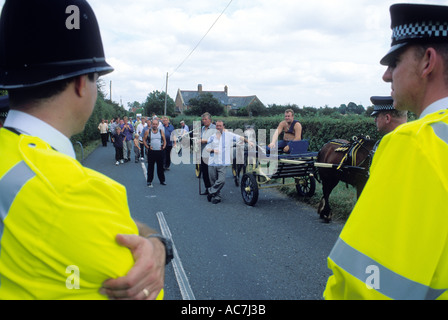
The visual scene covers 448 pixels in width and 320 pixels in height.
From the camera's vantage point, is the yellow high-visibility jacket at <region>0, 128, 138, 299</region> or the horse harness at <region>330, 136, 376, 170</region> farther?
the horse harness at <region>330, 136, 376, 170</region>

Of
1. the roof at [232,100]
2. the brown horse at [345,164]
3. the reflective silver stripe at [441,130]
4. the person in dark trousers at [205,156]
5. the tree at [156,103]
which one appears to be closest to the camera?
the reflective silver stripe at [441,130]

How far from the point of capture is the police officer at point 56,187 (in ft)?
2.98

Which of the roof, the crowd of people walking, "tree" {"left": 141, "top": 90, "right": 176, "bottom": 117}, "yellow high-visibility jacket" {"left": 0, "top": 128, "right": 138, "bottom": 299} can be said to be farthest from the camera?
the roof

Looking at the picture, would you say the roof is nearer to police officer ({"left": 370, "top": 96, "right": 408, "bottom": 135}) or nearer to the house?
the house

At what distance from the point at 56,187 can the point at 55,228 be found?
0.11 m

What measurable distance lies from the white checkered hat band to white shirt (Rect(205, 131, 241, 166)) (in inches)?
298

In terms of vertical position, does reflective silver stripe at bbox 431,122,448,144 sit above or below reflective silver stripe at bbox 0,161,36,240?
above

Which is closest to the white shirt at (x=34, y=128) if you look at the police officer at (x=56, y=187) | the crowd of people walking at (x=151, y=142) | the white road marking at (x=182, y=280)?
the police officer at (x=56, y=187)

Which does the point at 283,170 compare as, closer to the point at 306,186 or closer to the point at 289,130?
the point at 306,186

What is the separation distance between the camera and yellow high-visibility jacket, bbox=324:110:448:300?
0.96 metres

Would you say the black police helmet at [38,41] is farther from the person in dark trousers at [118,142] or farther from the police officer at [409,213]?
the person in dark trousers at [118,142]

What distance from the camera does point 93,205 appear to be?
93 centimetres

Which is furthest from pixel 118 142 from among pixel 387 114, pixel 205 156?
pixel 387 114

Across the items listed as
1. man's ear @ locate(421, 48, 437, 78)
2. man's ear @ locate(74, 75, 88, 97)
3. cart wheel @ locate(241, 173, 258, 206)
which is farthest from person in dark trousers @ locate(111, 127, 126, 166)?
man's ear @ locate(421, 48, 437, 78)
